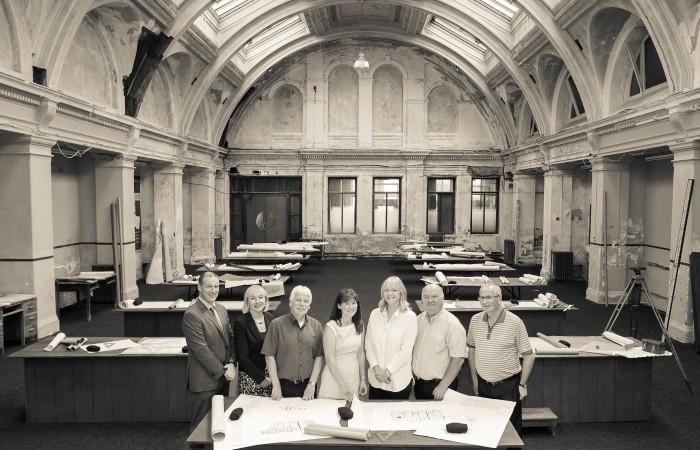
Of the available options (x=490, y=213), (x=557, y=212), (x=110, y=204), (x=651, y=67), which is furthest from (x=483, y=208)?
(x=110, y=204)

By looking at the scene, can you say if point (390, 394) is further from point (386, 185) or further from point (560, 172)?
point (386, 185)

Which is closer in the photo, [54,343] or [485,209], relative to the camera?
[54,343]

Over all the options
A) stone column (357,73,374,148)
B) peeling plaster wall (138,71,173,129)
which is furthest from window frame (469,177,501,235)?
peeling plaster wall (138,71,173,129)

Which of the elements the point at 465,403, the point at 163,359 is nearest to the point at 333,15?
the point at 163,359

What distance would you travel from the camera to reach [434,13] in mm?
14773

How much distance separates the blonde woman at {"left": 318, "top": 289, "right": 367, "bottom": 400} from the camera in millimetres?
3994

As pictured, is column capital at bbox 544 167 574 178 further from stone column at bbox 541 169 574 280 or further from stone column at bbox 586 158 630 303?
stone column at bbox 586 158 630 303

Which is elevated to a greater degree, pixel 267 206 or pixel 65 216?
pixel 267 206

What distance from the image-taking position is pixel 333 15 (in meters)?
17.6

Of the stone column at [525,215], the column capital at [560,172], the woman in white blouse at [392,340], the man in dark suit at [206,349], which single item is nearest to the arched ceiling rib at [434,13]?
the column capital at [560,172]

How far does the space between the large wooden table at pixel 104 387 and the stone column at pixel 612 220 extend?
993 centimetres

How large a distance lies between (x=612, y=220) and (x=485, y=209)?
8740mm

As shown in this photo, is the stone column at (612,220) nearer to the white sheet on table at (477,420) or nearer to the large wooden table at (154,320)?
the large wooden table at (154,320)

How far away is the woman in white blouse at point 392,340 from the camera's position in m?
4.09
